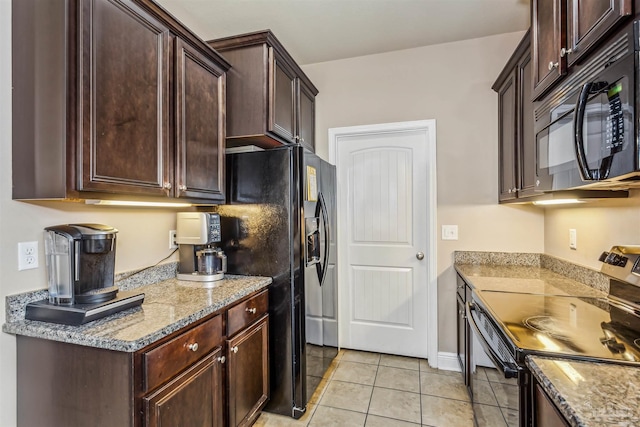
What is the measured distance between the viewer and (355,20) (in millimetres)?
2352

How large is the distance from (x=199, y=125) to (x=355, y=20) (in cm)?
142

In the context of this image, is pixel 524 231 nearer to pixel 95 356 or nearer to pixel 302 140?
pixel 302 140

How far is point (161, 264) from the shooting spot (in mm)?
1997

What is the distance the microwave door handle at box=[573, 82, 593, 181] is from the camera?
985 mm

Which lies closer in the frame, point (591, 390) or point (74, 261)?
point (591, 390)

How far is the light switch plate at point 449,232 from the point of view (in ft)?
8.85

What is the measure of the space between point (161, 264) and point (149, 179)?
713 mm

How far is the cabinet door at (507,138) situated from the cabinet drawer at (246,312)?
1.83 metres

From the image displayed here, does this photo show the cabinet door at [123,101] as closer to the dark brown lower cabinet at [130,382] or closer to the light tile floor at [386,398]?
the dark brown lower cabinet at [130,382]

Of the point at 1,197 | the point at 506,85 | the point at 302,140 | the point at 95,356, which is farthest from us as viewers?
the point at 302,140

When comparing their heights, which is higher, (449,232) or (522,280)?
(449,232)

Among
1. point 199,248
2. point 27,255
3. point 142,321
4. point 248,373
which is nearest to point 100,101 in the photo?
point 27,255

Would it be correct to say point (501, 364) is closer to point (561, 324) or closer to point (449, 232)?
point (561, 324)

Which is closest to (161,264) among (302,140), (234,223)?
(234,223)
